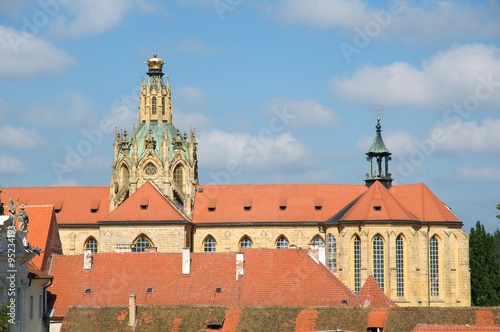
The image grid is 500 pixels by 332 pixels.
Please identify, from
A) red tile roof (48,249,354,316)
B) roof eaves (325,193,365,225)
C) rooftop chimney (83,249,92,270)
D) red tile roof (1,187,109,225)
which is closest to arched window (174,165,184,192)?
red tile roof (1,187,109,225)

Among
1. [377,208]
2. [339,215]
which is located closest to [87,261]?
[377,208]

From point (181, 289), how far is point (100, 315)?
894cm

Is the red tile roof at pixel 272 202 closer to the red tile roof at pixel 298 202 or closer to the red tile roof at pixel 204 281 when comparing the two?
the red tile roof at pixel 298 202

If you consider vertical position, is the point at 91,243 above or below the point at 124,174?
below

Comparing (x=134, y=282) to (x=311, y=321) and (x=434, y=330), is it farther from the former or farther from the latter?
(x=434, y=330)

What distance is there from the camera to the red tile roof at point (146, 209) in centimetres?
10619

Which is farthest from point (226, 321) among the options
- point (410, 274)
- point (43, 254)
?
point (410, 274)

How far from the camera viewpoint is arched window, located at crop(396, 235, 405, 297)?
101312mm

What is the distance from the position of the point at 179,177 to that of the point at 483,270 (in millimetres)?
28481

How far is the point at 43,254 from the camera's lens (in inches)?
3027

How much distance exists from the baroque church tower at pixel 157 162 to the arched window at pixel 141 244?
19.0 feet

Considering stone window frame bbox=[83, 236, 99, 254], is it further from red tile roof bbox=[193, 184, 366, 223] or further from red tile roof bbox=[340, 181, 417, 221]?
red tile roof bbox=[340, 181, 417, 221]

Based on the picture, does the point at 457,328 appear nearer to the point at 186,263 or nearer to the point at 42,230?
the point at 186,263

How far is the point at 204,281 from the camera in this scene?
77312 mm
